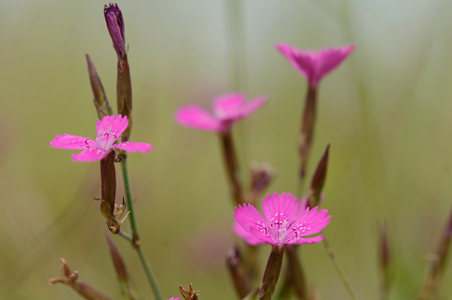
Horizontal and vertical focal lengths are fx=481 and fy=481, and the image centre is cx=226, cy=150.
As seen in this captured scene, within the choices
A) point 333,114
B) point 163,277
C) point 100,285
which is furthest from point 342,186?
point 100,285

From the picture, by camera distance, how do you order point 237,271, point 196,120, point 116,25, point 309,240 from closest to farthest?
point 309,240 → point 116,25 → point 237,271 → point 196,120

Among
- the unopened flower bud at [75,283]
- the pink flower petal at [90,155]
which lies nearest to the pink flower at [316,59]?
the pink flower petal at [90,155]

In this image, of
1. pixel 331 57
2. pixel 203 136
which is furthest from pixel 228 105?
pixel 203 136

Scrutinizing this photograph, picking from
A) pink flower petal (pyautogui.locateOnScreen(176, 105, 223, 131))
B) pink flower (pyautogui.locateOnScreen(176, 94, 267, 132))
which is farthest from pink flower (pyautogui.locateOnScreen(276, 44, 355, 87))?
pink flower petal (pyautogui.locateOnScreen(176, 105, 223, 131))

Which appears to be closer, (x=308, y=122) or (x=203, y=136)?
(x=308, y=122)

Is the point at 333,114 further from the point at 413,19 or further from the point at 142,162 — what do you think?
the point at 142,162

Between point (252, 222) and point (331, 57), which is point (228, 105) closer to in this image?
point (331, 57)

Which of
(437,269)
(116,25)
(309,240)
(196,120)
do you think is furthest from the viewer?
(196,120)
